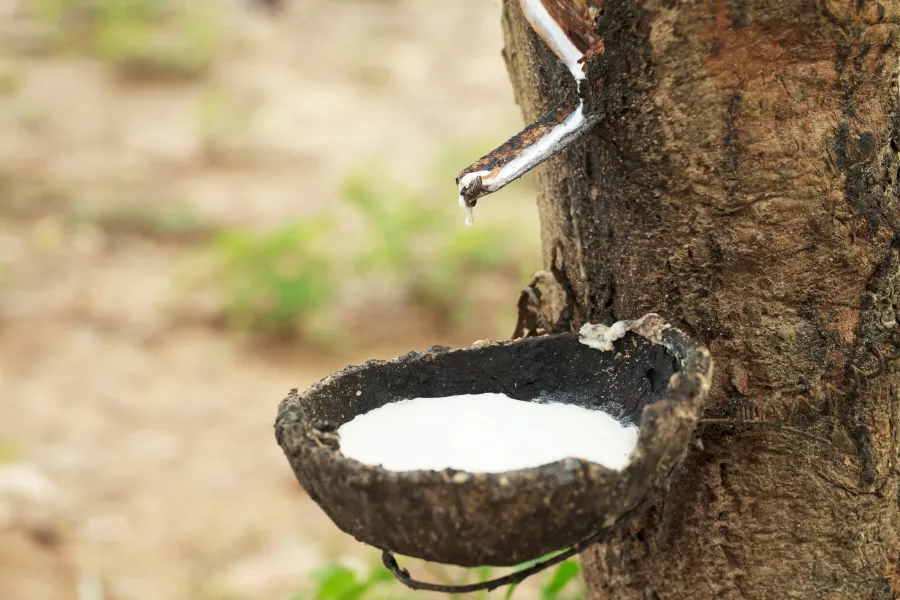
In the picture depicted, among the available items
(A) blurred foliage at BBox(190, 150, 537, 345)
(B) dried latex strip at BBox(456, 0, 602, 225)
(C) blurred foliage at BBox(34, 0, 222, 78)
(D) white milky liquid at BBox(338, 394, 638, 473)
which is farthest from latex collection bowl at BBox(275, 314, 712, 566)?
(C) blurred foliage at BBox(34, 0, 222, 78)

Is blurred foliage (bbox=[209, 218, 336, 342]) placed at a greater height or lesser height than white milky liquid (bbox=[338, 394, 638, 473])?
greater

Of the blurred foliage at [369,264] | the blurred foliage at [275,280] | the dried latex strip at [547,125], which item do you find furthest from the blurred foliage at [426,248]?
the dried latex strip at [547,125]

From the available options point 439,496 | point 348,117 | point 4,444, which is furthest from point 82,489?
point 348,117

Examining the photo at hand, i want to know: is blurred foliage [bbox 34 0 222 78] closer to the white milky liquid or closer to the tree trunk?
the tree trunk

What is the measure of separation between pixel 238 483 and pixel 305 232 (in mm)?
1667

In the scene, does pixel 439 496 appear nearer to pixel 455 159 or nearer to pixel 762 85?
pixel 762 85

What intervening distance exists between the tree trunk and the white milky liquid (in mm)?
222

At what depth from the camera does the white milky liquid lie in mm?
985

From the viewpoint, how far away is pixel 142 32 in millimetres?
7039

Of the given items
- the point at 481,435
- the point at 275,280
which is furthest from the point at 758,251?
the point at 275,280

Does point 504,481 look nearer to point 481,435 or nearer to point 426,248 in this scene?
point 481,435

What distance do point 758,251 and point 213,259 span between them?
4.17 metres

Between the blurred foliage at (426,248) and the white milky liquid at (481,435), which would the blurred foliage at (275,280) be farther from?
the white milky liquid at (481,435)

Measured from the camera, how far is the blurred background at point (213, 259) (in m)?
3.07
